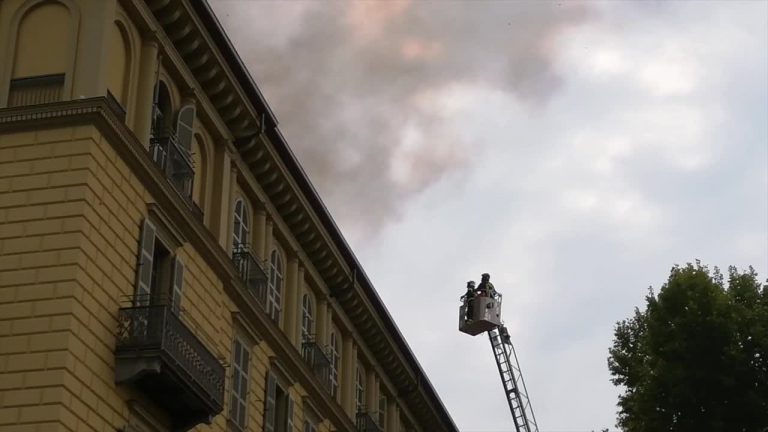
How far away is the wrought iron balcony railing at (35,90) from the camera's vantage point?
2853 cm

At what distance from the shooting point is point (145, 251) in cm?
2909

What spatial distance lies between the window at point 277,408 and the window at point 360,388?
8455mm

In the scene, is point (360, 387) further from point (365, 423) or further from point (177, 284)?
point (177, 284)

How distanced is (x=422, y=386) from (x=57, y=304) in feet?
96.1

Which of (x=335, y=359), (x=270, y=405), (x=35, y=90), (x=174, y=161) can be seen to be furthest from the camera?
(x=335, y=359)

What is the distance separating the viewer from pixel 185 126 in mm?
32656

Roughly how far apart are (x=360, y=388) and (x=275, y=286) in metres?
9.37

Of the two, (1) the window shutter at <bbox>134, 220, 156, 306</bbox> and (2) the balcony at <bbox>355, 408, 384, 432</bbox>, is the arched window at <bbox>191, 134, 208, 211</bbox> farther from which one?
(2) the balcony at <bbox>355, 408, 384, 432</bbox>

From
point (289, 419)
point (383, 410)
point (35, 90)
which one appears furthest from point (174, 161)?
point (383, 410)

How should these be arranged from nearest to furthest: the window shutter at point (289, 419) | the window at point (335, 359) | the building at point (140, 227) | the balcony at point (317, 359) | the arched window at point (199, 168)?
the building at point (140, 227)
the arched window at point (199, 168)
the window shutter at point (289, 419)
the balcony at point (317, 359)
the window at point (335, 359)

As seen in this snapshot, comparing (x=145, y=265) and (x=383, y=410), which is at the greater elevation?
(x=383, y=410)

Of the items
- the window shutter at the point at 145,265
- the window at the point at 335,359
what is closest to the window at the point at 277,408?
the window at the point at 335,359

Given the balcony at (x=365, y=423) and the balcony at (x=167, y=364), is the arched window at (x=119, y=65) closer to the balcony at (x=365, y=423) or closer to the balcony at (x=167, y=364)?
the balcony at (x=167, y=364)

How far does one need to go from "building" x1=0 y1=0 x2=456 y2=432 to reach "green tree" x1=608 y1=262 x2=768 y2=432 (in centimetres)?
1429
